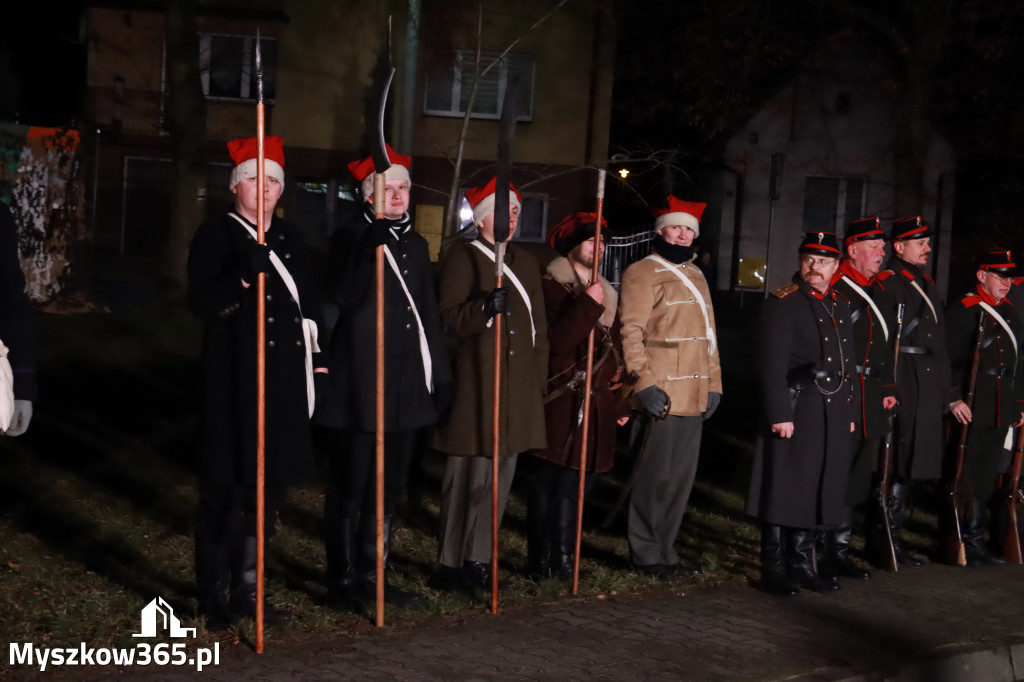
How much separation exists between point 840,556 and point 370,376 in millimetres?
3282

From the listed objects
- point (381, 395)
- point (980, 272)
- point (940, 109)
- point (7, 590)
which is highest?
point (940, 109)

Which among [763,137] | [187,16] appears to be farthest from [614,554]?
[763,137]

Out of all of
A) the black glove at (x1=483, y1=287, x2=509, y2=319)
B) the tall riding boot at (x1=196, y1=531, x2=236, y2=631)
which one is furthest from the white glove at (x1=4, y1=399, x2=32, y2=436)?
the black glove at (x1=483, y1=287, x2=509, y2=319)

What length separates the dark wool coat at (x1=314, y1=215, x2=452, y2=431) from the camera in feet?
22.5

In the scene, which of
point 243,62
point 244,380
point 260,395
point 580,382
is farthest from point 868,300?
point 243,62

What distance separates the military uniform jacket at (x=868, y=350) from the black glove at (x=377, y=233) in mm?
3072

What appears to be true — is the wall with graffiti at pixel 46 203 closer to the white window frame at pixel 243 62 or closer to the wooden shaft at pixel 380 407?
the white window frame at pixel 243 62

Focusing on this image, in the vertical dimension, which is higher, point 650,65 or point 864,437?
point 650,65

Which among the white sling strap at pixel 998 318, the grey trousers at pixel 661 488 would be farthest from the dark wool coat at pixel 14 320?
the white sling strap at pixel 998 318

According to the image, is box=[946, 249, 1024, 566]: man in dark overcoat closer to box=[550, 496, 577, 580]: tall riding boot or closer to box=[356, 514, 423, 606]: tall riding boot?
box=[550, 496, 577, 580]: tall riding boot

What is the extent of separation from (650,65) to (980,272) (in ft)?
66.7

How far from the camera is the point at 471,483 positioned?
750cm

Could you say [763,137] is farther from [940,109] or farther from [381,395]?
[381,395]

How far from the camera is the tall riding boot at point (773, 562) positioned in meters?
7.99
